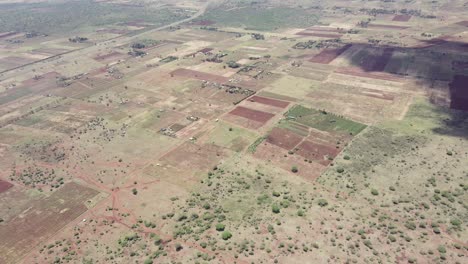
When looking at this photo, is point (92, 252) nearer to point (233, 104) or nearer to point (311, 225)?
point (311, 225)

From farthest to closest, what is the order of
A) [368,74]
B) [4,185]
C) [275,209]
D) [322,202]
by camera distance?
[368,74]
[4,185]
[322,202]
[275,209]

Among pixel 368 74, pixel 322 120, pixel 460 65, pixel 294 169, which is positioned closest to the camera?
pixel 294 169

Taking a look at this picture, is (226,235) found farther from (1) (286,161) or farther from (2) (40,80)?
(2) (40,80)

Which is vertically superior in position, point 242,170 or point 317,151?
point 242,170

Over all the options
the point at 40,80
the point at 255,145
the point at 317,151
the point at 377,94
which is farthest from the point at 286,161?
the point at 40,80

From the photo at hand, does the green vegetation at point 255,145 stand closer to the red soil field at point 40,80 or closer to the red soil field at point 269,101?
the red soil field at point 269,101

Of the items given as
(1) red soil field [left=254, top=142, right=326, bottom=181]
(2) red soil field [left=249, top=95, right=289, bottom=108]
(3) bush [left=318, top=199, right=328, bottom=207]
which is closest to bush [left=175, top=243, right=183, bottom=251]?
(3) bush [left=318, top=199, right=328, bottom=207]

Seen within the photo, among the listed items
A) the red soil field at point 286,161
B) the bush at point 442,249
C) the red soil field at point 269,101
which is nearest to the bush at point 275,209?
the red soil field at point 286,161
